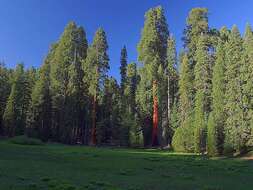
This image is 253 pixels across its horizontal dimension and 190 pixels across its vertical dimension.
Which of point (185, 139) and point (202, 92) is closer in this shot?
point (185, 139)

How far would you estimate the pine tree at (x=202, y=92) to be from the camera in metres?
49.4

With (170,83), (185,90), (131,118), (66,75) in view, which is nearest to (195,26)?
(170,83)

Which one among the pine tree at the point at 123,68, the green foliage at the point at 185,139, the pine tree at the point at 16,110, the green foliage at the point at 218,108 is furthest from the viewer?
the pine tree at the point at 123,68

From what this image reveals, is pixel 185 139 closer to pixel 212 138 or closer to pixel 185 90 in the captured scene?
pixel 212 138

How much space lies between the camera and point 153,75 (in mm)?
64000

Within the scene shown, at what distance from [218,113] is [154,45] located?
68.5ft

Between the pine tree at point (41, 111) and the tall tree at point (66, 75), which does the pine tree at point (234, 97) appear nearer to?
the tall tree at point (66, 75)

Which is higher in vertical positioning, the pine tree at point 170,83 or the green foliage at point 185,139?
the pine tree at point 170,83

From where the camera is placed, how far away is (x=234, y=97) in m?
48.6

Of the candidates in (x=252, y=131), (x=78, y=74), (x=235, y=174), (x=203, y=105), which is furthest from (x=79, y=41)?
(x=235, y=174)

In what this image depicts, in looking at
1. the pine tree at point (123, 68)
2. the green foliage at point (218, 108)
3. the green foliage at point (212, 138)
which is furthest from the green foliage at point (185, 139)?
the pine tree at point (123, 68)

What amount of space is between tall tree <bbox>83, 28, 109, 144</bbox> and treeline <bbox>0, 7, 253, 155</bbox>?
0.17 metres

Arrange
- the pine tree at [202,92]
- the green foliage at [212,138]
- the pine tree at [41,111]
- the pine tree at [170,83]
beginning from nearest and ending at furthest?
1. the green foliage at [212,138]
2. the pine tree at [202,92]
3. the pine tree at [170,83]
4. the pine tree at [41,111]

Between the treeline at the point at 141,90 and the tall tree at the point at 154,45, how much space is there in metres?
0.16
